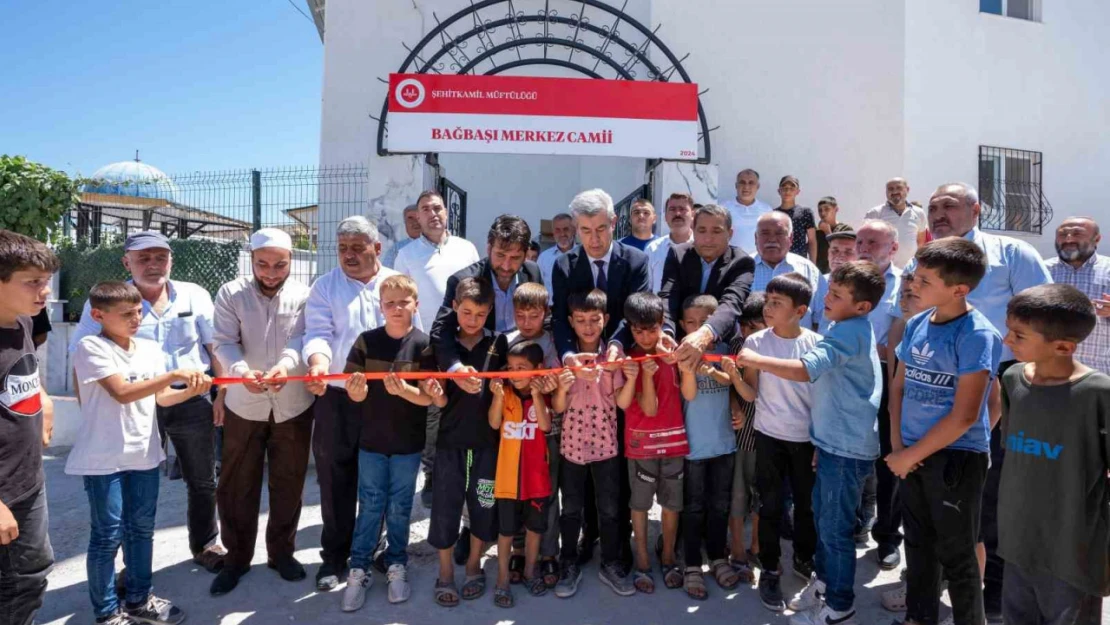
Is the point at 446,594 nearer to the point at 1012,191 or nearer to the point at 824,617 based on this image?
the point at 824,617

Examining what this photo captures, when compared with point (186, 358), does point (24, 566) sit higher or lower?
lower

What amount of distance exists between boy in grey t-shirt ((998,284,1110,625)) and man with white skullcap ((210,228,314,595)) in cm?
348

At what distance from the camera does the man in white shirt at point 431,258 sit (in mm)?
4773

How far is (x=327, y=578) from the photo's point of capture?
3.59 metres

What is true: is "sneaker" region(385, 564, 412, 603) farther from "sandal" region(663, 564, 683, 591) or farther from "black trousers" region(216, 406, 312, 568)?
"sandal" region(663, 564, 683, 591)

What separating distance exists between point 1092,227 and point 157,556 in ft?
20.8

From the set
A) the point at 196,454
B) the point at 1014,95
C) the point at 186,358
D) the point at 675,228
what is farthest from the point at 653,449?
the point at 1014,95

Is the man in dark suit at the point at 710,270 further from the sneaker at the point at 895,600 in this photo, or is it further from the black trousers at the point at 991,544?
the sneaker at the point at 895,600

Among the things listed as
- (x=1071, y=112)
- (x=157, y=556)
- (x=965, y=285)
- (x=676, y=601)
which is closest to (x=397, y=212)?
(x=157, y=556)

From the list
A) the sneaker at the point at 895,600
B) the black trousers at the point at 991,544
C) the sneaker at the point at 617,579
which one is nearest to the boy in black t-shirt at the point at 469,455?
the sneaker at the point at 617,579

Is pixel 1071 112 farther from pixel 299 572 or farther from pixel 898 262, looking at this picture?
pixel 299 572

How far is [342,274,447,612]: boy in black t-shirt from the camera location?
135 inches

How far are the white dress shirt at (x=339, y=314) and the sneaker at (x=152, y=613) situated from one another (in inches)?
54.5

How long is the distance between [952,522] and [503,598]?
7.17 ft
